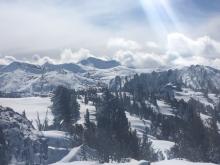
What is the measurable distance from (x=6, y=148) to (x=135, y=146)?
25.9m

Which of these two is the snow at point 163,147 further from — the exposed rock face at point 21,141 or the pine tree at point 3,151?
the pine tree at point 3,151

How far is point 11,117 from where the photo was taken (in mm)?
88250

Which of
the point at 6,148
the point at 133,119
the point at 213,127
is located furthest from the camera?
the point at 133,119

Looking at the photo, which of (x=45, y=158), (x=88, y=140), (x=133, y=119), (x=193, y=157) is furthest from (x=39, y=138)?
(x=133, y=119)

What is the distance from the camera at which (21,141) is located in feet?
278

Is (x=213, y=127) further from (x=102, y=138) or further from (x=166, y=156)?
(x=102, y=138)

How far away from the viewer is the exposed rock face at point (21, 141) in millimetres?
82438

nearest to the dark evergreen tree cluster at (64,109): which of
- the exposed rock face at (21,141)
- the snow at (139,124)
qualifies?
the exposed rock face at (21,141)

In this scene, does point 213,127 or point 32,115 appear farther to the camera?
point 32,115

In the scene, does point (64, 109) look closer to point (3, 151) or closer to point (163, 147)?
point (163, 147)

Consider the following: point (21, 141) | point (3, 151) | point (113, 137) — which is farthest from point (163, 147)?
point (3, 151)

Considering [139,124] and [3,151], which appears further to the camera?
→ [139,124]

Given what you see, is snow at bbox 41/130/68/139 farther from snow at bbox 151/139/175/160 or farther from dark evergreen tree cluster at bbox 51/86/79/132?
snow at bbox 151/139/175/160

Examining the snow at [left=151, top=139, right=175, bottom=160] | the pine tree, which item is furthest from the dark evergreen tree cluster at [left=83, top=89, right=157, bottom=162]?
the pine tree
